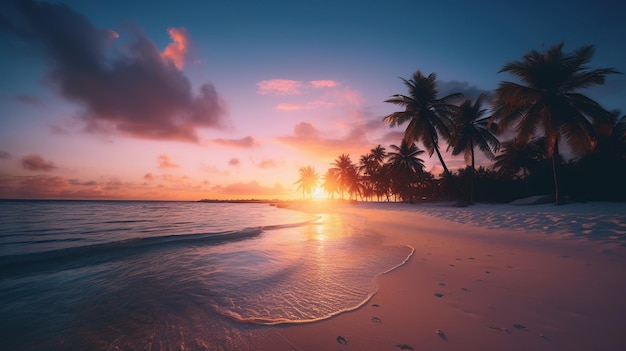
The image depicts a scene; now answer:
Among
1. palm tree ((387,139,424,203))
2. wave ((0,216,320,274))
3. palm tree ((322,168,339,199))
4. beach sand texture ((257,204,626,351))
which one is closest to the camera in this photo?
beach sand texture ((257,204,626,351))

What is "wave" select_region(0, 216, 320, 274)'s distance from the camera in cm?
622

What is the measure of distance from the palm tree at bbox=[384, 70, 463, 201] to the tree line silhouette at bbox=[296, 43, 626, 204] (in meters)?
0.09

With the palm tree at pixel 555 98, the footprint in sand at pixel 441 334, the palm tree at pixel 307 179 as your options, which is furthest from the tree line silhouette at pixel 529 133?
the palm tree at pixel 307 179

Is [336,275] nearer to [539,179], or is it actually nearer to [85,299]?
[85,299]

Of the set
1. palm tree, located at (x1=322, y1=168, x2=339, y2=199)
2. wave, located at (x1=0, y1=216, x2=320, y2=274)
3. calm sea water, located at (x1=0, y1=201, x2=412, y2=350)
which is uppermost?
palm tree, located at (x1=322, y1=168, x2=339, y2=199)

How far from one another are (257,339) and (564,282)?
4.99 m

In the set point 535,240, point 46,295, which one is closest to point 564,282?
point 535,240

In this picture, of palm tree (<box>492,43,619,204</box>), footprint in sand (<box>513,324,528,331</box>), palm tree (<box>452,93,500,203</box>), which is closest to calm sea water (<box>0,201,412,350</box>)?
footprint in sand (<box>513,324,528,331</box>)

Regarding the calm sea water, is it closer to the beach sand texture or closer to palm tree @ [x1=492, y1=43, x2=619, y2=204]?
the beach sand texture

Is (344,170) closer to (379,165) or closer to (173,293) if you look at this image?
(379,165)

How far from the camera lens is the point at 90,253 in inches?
293

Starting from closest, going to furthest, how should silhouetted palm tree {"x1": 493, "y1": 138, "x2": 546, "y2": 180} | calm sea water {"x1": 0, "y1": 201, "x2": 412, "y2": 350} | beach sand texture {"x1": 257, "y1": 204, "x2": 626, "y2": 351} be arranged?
1. beach sand texture {"x1": 257, "y1": 204, "x2": 626, "y2": 351}
2. calm sea water {"x1": 0, "y1": 201, "x2": 412, "y2": 350}
3. silhouetted palm tree {"x1": 493, "y1": 138, "x2": 546, "y2": 180}

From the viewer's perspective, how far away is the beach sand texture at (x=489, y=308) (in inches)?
90.7

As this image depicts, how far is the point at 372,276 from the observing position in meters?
4.48
